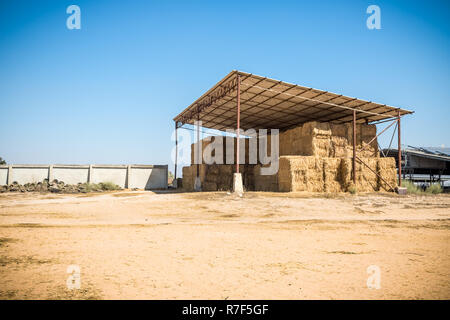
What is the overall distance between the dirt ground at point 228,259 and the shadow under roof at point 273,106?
433 inches

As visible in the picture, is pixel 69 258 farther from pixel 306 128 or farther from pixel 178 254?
pixel 306 128

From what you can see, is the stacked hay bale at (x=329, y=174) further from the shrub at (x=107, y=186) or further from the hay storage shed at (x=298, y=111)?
the shrub at (x=107, y=186)

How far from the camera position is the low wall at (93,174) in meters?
23.4

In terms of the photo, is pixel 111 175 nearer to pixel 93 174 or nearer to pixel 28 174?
pixel 93 174

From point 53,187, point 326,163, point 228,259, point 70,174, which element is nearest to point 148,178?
point 70,174

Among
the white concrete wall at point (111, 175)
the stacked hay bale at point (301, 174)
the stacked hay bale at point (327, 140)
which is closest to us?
the stacked hay bale at point (301, 174)

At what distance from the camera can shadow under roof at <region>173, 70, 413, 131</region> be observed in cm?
1630

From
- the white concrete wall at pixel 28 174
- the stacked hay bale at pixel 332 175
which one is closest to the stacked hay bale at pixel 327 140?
the stacked hay bale at pixel 332 175

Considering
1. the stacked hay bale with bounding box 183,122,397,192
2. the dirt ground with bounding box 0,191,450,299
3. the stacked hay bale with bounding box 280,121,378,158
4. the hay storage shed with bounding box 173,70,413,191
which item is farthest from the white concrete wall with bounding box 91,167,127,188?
the dirt ground with bounding box 0,191,450,299

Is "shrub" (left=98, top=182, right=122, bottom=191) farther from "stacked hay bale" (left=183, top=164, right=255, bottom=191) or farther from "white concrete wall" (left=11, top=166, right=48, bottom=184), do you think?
"stacked hay bale" (left=183, top=164, right=255, bottom=191)

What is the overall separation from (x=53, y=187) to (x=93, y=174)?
3684 mm

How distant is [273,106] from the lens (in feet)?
66.9
